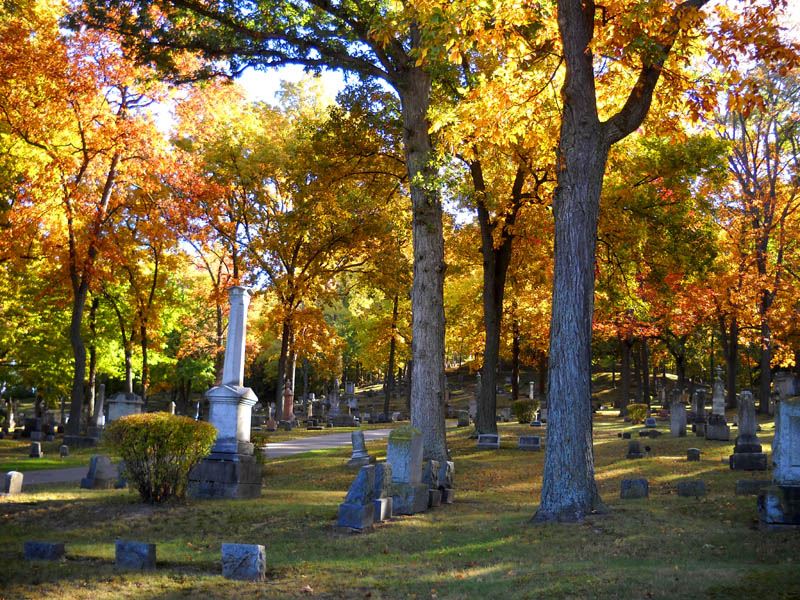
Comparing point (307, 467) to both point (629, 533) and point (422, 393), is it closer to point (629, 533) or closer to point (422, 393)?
point (422, 393)

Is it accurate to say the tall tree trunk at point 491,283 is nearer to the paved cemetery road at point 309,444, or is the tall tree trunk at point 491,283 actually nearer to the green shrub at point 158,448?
the paved cemetery road at point 309,444

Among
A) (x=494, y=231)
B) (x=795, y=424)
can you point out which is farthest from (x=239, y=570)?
(x=494, y=231)

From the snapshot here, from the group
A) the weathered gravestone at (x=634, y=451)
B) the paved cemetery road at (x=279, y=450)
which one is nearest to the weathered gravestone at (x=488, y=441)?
the paved cemetery road at (x=279, y=450)

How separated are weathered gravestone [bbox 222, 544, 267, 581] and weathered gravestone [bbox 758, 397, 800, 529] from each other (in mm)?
6082

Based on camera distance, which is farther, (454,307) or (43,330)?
(454,307)

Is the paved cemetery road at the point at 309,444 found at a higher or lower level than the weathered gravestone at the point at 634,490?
lower

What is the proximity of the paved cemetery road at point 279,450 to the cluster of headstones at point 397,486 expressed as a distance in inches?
315

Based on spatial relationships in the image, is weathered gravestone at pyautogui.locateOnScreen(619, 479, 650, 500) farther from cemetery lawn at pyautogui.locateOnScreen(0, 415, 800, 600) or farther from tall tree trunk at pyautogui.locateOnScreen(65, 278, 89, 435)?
tall tree trunk at pyautogui.locateOnScreen(65, 278, 89, 435)

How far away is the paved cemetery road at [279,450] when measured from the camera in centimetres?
1574

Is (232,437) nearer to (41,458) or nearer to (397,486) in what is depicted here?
(397,486)

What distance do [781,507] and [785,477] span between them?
418 millimetres

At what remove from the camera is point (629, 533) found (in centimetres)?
848

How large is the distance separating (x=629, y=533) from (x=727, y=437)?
14.2 m

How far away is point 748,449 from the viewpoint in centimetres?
1512
